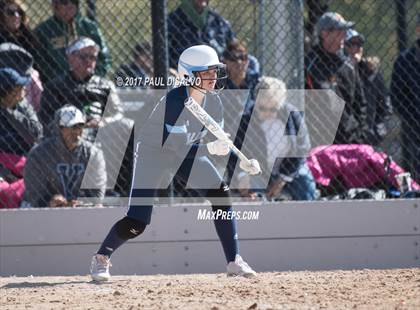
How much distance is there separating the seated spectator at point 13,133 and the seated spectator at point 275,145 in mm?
1673

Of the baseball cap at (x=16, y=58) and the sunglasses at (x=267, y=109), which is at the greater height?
the sunglasses at (x=267, y=109)

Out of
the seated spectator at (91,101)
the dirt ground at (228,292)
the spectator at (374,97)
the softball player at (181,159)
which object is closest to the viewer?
the dirt ground at (228,292)

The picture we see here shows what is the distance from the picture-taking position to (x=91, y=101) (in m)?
6.81

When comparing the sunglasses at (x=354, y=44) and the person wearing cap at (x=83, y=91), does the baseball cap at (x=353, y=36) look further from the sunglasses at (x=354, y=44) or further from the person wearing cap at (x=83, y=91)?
the person wearing cap at (x=83, y=91)

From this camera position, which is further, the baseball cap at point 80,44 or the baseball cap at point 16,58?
the baseball cap at point 80,44

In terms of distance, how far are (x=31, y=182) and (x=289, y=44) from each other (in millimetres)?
2354

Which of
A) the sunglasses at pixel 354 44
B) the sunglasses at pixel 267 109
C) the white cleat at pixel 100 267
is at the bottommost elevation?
the white cleat at pixel 100 267

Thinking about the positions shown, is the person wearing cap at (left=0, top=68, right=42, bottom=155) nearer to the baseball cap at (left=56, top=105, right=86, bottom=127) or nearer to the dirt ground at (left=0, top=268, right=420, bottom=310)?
the baseball cap at (left=56, top=105, right=86, bottom=127)

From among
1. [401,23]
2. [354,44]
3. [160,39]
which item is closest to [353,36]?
[354,44]

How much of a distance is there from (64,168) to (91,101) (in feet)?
2.14

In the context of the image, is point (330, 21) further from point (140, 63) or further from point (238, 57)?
point (140, 63)

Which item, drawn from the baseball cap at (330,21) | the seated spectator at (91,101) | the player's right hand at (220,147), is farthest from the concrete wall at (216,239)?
the baseball cap at (330,21)

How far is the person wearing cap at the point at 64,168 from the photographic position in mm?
6449

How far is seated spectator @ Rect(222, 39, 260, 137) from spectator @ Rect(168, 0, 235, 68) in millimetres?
173
